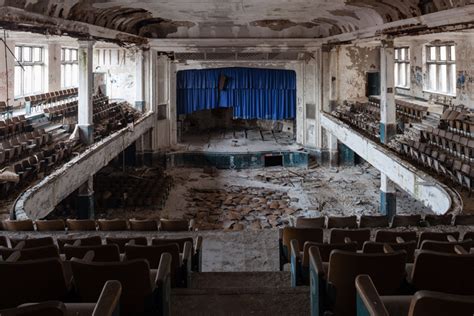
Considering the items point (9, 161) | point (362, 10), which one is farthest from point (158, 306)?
point (362, 10)

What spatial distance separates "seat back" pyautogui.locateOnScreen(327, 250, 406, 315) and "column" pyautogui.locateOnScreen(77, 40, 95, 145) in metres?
11.6

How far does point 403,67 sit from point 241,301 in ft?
75.5

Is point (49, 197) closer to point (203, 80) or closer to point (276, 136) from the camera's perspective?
point (203, 80)

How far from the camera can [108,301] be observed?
252cm

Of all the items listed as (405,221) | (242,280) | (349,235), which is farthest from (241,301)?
(405,221)

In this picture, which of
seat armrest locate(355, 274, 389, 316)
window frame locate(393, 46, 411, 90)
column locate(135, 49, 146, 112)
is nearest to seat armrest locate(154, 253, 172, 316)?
seat armrest locate(355, 274, 389, 316)

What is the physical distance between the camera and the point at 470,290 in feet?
10.7

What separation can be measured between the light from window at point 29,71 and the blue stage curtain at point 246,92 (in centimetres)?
633

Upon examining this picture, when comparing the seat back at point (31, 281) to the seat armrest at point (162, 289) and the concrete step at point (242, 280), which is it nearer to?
the seat armrest at point (162, 289)

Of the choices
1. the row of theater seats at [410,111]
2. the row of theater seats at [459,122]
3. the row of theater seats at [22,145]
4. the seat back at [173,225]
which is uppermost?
the row of theater seats at [410,111]

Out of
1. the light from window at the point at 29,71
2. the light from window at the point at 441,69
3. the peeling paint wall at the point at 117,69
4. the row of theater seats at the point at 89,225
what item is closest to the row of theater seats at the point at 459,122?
the light from window at the point at 441,69

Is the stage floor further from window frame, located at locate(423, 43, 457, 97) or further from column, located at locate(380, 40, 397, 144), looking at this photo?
column, located at locate(380, 40, 397, 144)

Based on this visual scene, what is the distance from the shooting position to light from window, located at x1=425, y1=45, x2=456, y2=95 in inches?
797

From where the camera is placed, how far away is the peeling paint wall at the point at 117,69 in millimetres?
23688
